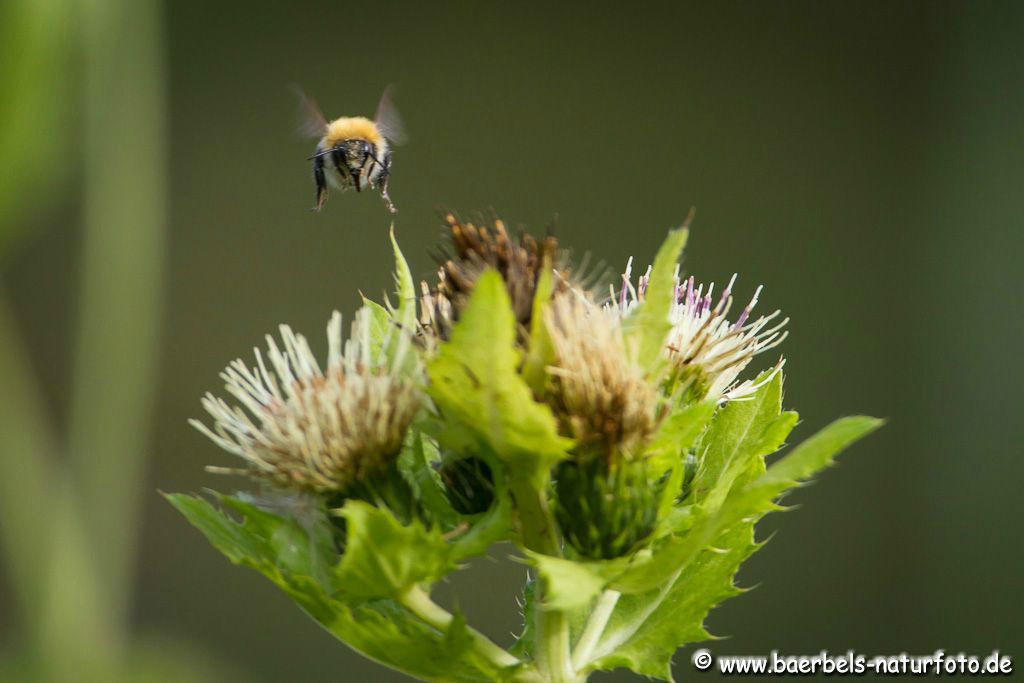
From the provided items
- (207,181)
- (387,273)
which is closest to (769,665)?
(387,273)

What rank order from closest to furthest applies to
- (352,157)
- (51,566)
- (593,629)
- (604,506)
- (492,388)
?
(492,388) → (604,506) → (593,629) → (352,157) → (51,566)

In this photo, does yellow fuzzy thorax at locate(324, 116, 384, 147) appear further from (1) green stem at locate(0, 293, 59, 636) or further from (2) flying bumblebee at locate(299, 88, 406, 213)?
(1) green stem at locate(0, 293, 59, 636)

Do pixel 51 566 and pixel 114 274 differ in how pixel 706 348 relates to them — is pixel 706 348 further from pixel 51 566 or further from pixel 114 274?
pixel 114 274

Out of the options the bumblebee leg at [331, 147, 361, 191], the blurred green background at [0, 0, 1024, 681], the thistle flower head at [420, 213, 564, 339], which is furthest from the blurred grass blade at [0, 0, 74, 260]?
the blurred green background at [0, 0, 1024, 681]

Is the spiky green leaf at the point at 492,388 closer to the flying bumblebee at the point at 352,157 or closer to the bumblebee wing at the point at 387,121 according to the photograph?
the flying bumblebee at the point at 352,157

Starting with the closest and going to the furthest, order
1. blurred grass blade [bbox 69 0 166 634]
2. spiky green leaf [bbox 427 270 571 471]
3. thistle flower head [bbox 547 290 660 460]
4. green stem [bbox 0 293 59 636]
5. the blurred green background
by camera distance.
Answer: spiky green leaf [bbox 427 270 571 471]
thistle flower head [bbox 547 290 660 460]
green stem [bbox 0 293 59 636]
blurred grass blade [bbox 69 0 166 634]
the blurred green background

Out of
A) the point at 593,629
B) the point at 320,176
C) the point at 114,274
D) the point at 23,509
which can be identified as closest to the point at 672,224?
the point at 114,274
